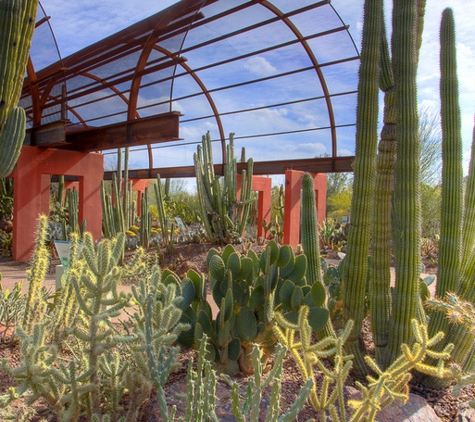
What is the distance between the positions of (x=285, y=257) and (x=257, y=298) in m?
0.28

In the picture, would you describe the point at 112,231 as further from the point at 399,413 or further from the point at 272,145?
the point at 399,413

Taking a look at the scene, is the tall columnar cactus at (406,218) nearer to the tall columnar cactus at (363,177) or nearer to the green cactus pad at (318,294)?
the tall columnar cactus at (363,177)

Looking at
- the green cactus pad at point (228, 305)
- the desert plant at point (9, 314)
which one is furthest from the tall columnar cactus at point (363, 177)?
the desert plant at point (9, 314)

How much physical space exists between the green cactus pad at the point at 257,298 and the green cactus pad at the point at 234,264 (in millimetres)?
139

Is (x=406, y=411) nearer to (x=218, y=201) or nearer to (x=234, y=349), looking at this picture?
(x=234, y=349)

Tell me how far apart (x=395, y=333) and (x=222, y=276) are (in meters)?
1.03

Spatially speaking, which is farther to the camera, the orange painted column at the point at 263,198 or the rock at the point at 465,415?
the orange painted column at the point at 263,198

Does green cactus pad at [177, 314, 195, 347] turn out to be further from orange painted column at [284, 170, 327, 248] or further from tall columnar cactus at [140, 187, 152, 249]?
orange painted column at [284, 170, 327, 248]

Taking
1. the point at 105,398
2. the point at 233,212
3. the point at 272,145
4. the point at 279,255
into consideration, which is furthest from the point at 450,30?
the point at 272,145

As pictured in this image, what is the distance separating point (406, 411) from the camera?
2.46 m

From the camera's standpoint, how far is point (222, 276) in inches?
109

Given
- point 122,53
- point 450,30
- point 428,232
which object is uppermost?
point 122,53

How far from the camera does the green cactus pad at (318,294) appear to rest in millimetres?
2592

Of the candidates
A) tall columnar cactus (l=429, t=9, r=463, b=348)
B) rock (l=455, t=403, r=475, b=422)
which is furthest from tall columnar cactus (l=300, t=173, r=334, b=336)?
rock (l=455, t=403, r=475, b=422)
